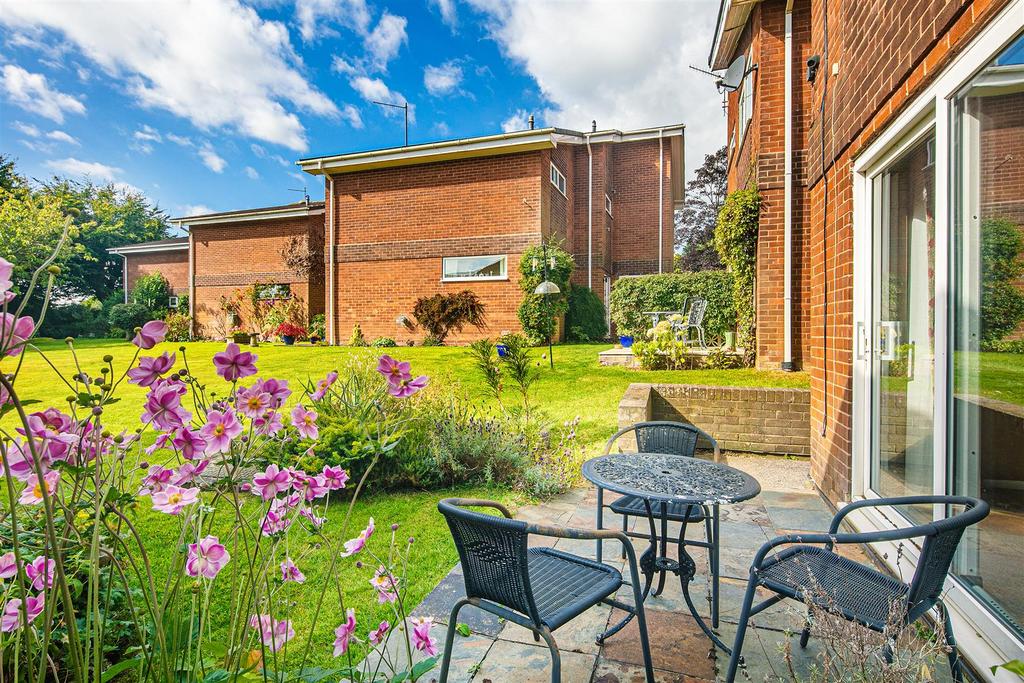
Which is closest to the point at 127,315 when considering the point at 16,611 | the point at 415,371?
the point at 415,371

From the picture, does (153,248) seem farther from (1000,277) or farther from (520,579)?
(1000,277)

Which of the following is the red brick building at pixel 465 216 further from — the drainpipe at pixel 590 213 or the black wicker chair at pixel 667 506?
the black wicker chair at pixel 667 506

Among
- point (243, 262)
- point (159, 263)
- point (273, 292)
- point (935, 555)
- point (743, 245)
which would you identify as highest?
point (159, 263)

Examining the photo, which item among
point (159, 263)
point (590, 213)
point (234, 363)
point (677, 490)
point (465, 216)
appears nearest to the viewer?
point (234, 363)

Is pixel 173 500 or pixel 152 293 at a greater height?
pixel 152 293

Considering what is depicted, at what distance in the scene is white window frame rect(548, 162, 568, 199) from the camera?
14294mm

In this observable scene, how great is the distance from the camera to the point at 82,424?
3.75 feet

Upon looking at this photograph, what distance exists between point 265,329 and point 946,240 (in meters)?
18.1

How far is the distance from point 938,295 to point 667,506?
153cm

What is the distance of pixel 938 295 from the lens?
2195 mm

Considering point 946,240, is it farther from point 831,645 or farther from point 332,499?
point 332,499

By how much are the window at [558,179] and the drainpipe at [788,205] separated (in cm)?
811

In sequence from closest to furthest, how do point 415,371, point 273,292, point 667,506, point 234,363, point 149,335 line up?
point 149,335 → point 234,363 → point 667,506 → point 415,371 → point 273,292

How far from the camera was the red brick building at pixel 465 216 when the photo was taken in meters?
13.3
